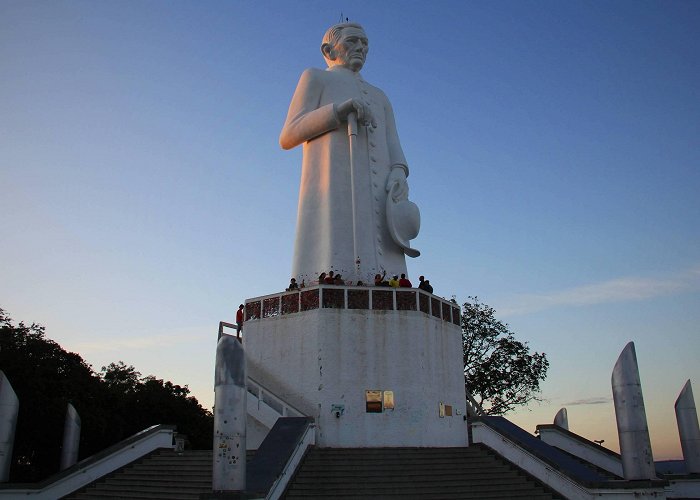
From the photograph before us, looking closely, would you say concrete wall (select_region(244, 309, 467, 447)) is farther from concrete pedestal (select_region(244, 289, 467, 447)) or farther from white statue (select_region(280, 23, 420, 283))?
white statue (select_region(280, 23, 420, 283))

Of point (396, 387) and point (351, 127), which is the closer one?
point (396, 387)

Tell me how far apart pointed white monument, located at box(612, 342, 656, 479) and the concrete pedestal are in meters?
4.92

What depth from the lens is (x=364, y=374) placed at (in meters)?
16.7

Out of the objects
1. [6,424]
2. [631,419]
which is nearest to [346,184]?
[631,419]

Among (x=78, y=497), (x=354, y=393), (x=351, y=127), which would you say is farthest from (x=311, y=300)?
(x=78, y=497)

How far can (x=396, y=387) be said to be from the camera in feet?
54.9

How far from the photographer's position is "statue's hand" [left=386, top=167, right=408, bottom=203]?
2062 centimetres

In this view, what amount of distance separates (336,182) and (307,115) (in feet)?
8.29

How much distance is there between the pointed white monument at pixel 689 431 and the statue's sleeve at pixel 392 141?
1106cm

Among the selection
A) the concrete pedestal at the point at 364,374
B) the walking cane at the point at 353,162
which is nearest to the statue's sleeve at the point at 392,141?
the walking cane at the point at 353,162

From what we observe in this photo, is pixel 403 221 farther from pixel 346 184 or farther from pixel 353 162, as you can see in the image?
pixel 353 162

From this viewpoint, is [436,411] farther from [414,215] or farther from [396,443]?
[414,215]

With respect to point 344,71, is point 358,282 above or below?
below

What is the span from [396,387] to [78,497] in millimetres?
Result: 8163
